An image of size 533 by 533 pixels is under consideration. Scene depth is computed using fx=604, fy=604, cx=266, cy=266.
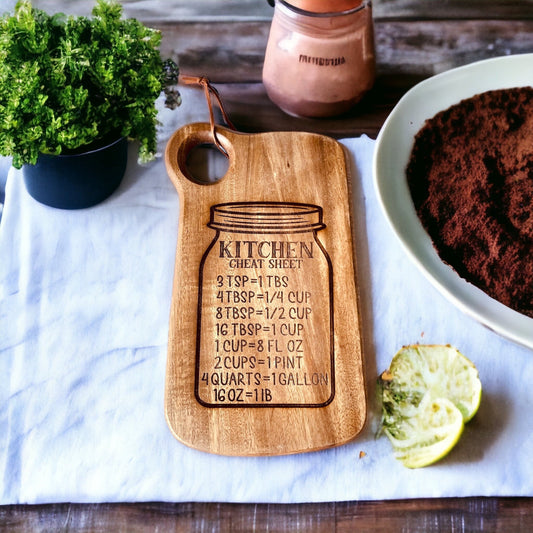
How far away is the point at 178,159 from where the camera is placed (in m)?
0.72

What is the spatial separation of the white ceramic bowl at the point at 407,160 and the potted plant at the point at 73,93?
266 millimetres

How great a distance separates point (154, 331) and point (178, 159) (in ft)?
0.71

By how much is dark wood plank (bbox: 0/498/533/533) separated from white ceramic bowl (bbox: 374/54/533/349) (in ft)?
0.54

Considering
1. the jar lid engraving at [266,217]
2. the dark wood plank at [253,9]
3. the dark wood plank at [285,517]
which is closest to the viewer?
the dark wood plank at [285,517]

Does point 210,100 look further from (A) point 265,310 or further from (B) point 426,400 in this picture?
(B) point 426,400

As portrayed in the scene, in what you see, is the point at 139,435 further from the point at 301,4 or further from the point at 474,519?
the point at 301,4

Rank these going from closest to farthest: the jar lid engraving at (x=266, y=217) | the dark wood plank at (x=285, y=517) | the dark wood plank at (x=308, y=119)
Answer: the dark wood plank at (x=285, y=517) → the jar lid engraving at (x=266, y=217) → the dark wood plank at (x=308, y=119)

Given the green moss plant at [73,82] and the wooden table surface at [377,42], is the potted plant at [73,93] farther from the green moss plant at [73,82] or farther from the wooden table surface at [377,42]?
the wooden table surface at [377,42]

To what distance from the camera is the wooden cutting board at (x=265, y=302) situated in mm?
576

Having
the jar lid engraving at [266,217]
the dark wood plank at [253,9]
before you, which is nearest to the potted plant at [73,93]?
the jar lid engraving at [266,217]

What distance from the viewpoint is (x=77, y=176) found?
0.66 meters

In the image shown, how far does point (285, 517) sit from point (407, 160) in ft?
1.33

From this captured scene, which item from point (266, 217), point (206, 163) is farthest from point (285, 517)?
point (206, 163)

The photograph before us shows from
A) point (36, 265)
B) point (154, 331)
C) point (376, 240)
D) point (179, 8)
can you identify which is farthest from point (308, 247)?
point (179, 8)
